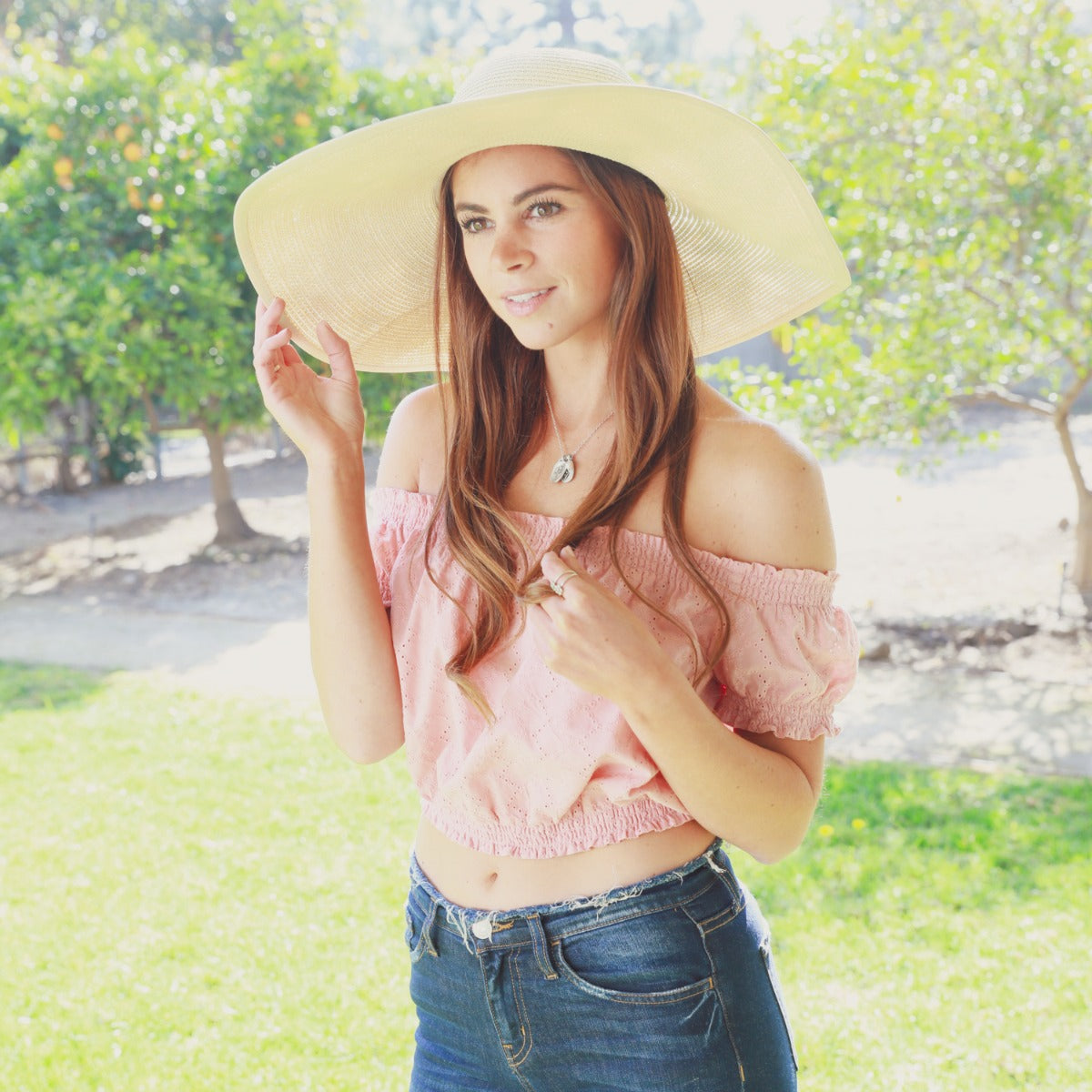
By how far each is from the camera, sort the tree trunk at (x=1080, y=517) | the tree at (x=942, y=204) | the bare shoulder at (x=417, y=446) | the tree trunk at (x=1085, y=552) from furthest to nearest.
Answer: the tree trunk at (x=1085, y=552)
the tree trunk at (x=1080, y=517)
the tree at (x=942, y=204)
the bare shoulder at (x=417, y=446)

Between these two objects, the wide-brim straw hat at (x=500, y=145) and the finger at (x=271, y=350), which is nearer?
the wide-brim straw hat at (x=500, y=145)

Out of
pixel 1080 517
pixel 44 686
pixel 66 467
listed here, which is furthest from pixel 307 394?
pixel 66 467

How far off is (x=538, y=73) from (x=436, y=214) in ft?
1.20

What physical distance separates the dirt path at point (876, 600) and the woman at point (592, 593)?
3727 millimetres

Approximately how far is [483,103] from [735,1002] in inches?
46.6

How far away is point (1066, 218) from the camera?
5.83 meters

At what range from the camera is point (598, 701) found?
1603 millimetres

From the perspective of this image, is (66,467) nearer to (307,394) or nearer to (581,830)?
(307,394)

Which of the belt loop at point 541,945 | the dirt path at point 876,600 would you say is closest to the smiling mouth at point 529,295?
the belt loop at point 541,945

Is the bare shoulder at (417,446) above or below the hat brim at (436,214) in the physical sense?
below

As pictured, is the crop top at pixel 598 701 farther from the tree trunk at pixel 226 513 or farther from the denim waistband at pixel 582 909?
the tree trunk at pixel 226 513

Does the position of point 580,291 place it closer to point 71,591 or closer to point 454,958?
point 454,958

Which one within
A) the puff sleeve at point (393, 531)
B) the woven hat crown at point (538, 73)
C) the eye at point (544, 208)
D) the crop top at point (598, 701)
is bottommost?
the crop top at point (598, 701)

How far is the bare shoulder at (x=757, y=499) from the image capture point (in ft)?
5.20
